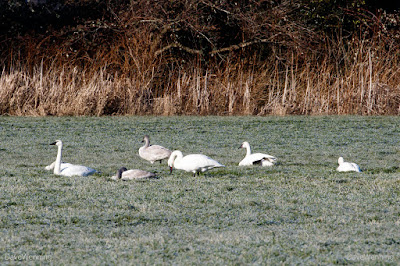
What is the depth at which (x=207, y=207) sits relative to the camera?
220 inches

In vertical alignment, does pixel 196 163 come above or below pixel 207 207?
above

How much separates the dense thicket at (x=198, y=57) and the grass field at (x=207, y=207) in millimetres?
3766

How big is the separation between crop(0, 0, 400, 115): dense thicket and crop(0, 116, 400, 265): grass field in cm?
377

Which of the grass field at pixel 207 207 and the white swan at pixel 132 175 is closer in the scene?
the grass field at pixel 207 207

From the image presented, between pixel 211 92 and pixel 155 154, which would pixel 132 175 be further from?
pixel 211 92

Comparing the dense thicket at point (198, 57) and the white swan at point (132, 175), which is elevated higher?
the dense thicket at point (198, 57)

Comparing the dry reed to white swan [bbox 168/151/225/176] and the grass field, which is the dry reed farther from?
white swan [bbox 168/151/225/176]

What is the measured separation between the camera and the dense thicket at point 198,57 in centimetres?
1441

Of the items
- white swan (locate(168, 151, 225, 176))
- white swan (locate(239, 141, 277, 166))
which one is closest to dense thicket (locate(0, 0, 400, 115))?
white swan (locate(239, 141, 277, 166))

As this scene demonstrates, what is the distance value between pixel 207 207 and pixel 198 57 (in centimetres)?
1240

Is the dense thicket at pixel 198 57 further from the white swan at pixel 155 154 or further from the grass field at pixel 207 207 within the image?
the white swan at pixel 155 154

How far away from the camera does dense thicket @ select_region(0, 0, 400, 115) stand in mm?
14414

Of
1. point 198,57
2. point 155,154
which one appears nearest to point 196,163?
point 155,154

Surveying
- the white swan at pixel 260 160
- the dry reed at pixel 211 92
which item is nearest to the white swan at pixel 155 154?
the white swan at pixel 260 160
